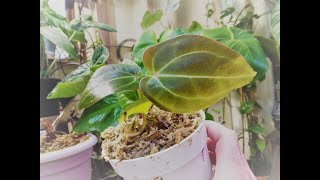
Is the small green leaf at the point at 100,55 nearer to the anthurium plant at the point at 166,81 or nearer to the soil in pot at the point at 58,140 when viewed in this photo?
the anthurium plant at the point at 166,81

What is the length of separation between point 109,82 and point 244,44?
0.44 metres

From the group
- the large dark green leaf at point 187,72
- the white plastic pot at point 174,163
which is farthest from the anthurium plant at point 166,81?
the white plastic pot at point 174,163

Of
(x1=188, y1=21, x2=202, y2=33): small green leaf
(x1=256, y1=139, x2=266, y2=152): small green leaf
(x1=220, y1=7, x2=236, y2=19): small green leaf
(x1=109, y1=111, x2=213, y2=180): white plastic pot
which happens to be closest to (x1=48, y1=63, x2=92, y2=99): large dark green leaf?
(x1=109, y1=111, x2=213, y2=180): white plastic pot

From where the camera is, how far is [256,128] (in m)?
1.18

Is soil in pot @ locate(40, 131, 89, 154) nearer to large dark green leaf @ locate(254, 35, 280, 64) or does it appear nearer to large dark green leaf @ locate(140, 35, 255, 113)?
large dark green leaf @ locate(140, 35, 255, 113)

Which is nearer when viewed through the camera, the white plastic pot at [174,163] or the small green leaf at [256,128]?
the white plastic pot at [174,163]

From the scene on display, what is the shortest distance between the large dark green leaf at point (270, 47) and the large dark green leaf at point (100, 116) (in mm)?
492

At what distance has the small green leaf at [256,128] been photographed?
3.86 feet

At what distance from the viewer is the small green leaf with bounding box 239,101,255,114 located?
117 cm

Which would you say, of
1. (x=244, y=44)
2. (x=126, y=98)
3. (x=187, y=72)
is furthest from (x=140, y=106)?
(x=244, y=44)

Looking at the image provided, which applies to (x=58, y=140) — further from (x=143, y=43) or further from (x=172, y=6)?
(x=172, y=6)

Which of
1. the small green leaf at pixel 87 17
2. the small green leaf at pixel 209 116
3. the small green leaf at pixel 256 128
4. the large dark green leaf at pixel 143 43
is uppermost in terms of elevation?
the small green leaf at pixel 87 17

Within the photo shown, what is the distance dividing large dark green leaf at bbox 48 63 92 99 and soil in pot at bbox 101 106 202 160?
16cm
